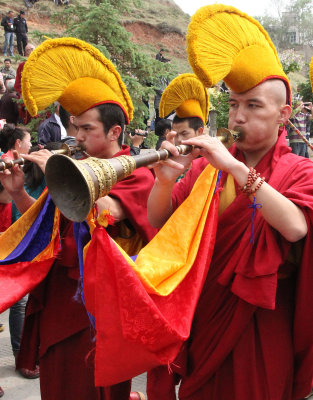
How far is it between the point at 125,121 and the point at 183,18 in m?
44.4

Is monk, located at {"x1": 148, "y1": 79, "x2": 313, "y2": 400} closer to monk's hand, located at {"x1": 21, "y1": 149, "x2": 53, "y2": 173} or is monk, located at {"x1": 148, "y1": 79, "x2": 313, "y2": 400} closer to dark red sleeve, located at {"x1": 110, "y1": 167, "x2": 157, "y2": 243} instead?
dark red sleeve, located at {"x1": 110, "y1": 167, "x2": 157, "y2": 243}

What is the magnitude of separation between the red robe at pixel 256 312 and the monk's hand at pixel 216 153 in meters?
0.24

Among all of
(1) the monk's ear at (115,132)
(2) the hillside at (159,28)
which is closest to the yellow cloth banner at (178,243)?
(1) the monk's ear at (115,132)

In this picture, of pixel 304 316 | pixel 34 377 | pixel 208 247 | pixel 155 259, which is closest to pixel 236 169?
pixel 208 247

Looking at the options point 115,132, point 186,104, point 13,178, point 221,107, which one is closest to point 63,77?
point 115,132

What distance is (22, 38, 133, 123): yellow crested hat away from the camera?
8.95 feet

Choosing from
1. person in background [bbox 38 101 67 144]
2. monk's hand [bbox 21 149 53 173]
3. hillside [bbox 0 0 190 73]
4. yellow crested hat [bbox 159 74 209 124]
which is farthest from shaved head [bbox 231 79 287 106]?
hillside [bbox 0 0 190 73]

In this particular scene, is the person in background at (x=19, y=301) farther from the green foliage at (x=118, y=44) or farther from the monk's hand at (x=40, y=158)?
the green foliage at (x=118, y=44)

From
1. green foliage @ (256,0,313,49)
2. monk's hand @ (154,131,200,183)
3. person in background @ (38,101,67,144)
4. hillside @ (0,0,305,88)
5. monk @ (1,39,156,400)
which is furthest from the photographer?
green foliage @ (256,0,313,49)

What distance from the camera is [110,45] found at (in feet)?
21.6

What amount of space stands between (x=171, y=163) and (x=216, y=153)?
224mm

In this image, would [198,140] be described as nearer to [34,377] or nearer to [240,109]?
[240,109]

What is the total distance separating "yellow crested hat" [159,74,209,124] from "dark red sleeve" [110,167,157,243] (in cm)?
143

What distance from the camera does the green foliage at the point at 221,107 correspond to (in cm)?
564
